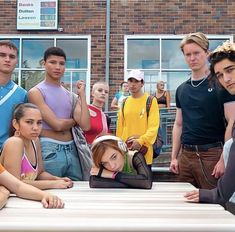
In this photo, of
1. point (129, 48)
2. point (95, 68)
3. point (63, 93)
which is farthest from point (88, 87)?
point (63, 93)

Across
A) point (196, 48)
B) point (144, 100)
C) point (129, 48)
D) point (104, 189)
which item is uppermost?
point (129, 48)

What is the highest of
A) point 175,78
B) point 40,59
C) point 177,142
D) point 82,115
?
point 40,59

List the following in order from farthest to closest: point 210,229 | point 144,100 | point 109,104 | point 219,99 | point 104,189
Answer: point 109,104
point 144,100
point 219,99
point 104,189
point 210,229

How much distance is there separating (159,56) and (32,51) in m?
3.09

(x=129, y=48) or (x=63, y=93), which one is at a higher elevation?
(x=129, y=48)

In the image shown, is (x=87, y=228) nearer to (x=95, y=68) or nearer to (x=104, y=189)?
(x=104, y=189)

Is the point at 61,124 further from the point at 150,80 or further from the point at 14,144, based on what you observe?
the point at 150,80

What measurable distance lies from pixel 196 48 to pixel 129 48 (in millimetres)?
7193

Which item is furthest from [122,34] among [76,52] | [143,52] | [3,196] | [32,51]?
[3,196]

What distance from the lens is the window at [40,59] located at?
33.6 feet

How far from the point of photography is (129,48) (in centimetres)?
1020

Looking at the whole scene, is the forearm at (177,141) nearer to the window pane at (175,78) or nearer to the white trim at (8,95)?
the white trim at (8,95)

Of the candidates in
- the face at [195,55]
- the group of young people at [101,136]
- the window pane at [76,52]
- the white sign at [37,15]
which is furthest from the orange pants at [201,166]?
the white sign at [37,15]

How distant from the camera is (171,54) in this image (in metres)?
10.2
